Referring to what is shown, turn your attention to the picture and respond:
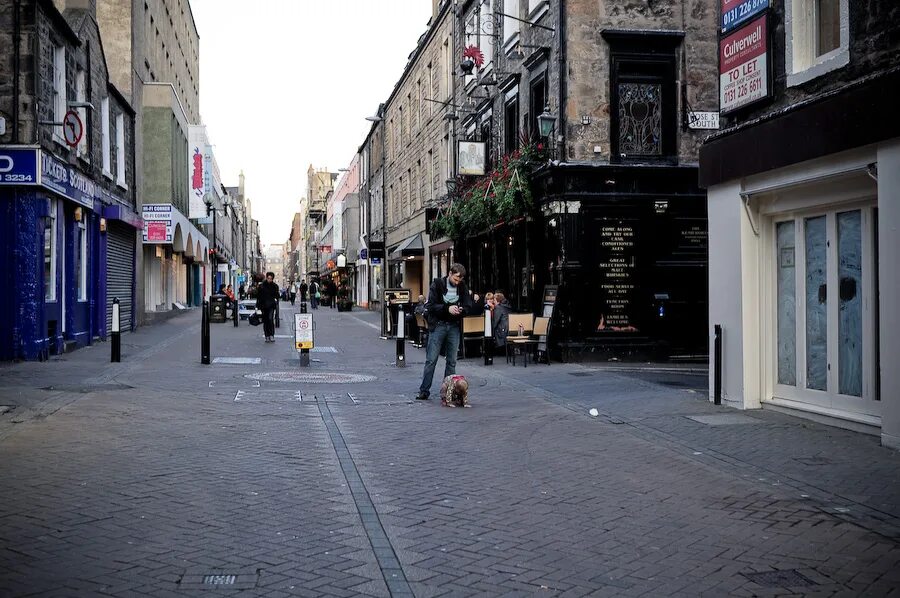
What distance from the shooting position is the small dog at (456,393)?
1105 centimetres

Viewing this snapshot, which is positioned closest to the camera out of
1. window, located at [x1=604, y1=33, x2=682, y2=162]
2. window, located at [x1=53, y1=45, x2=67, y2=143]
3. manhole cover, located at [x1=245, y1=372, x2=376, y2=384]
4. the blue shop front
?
manhole cover, located at [x1=245, y1=372, x2=376, y2=384]

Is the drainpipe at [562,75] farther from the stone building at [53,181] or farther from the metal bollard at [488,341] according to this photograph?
the stone building at [53,181]

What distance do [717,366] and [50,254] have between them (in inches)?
498

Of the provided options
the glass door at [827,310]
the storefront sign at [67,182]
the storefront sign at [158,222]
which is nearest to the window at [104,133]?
the storefront sign at [67,182]

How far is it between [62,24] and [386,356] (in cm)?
924

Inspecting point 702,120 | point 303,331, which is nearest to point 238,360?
point 303,331

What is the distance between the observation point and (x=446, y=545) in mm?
5102

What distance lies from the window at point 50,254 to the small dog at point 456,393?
9107mm

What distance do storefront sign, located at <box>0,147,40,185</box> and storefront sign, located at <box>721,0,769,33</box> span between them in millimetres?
11378

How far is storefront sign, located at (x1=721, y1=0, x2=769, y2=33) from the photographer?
10.3 metres

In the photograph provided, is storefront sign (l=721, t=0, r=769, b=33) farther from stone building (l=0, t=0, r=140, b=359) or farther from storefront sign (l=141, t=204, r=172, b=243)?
storefront sign (l=141, t=204, r=172, b=243)

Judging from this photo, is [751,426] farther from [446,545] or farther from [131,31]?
[131,31]

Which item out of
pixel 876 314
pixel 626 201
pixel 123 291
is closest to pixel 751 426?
pixel 876 314

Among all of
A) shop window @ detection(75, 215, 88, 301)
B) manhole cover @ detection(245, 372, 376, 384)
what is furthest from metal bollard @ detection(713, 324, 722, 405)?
shop window @ detection(75, 215, 88, 301)
